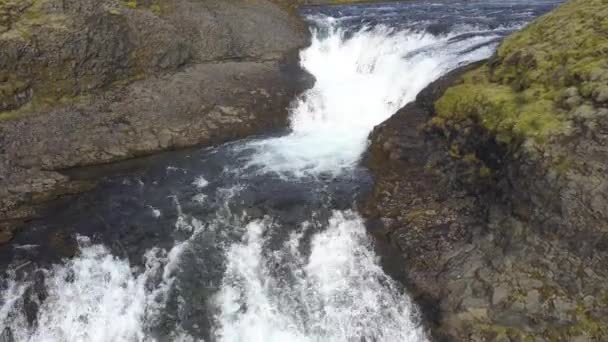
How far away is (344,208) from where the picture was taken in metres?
16.8

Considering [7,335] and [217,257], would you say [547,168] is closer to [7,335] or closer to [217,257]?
[217,257]

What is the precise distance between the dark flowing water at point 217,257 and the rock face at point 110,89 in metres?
1.95

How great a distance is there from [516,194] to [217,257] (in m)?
8.98

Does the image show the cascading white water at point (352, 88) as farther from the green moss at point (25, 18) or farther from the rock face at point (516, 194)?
the green moss at point (25, 18)

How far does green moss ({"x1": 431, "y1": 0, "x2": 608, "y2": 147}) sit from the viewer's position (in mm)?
14047

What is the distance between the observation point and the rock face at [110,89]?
21.1 m

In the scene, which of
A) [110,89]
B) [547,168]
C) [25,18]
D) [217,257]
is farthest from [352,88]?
[25,18]

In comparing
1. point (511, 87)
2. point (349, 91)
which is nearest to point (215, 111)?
point (349, 91)

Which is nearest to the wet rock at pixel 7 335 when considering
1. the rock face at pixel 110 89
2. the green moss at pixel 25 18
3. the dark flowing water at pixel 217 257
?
the dark flowing water at pixel 217 257

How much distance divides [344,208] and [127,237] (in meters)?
7.25

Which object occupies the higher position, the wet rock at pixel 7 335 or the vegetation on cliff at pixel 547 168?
the vegetation on cliff at pixel 547 168

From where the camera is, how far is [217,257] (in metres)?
15.1

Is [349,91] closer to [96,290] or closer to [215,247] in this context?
[215,247]

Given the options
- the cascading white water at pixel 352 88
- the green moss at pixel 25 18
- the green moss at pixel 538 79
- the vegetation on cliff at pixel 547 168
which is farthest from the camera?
the green moss at pixel 25 18
